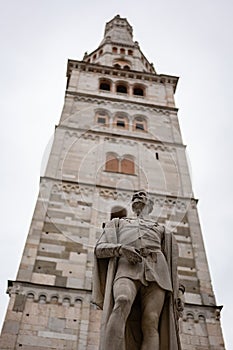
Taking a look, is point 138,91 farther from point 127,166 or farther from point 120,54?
point 127,166

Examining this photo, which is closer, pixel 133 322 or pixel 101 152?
pixel 133 322

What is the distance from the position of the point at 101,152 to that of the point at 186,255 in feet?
18.9

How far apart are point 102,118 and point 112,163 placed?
3784 millimetres

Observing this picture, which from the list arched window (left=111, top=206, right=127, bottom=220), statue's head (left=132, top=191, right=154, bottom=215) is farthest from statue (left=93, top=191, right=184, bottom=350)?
arched window (left=111, top=206, right=127, bottom=220)

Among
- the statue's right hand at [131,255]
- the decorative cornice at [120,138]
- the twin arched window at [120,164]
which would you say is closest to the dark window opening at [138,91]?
the decorative cornice at [120,138]

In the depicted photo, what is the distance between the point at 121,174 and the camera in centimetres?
1498

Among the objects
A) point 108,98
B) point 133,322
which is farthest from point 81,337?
point 108,98

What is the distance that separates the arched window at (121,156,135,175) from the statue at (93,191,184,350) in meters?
10.4

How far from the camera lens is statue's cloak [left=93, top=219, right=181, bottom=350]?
4.07 m

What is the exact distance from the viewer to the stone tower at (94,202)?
9453 mm

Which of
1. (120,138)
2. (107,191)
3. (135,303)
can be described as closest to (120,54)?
(120,138)

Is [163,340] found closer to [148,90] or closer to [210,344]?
[210,344]

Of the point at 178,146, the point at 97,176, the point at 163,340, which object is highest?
the point at 178,146

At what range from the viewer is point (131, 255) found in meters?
4.30
